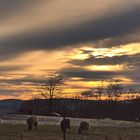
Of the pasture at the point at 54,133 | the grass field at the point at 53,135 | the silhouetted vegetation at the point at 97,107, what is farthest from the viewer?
the silhouetted vegetation at the point at 97,107

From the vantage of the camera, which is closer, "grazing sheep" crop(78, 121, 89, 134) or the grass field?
the grass field

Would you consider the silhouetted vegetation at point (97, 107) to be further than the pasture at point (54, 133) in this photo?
Yes

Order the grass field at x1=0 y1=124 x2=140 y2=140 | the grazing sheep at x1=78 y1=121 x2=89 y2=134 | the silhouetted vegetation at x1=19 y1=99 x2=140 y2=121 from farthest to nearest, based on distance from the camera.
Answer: the silhouetted vegetation at x1=19 y1=99 x2=140 y2=121 → the grazing sheep at x1=78 y1=121 x2=89 y2=134 → the grass field at x1=0 y1=124 x2=140 y2=140

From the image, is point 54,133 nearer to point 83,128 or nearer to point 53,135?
point 53,135

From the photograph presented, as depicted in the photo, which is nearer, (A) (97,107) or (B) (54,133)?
(B) (54,133)

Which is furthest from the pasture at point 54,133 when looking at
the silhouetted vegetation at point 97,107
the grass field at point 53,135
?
the silhouetted vegetation at point 97,107

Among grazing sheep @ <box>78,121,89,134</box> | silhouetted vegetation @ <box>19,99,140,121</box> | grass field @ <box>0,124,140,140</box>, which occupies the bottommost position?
grass field @ <box>0,124,140,140</box>

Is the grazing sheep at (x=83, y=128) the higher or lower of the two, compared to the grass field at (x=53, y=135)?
higher

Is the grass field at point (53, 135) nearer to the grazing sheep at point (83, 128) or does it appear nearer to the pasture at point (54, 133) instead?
the pasture at point (54, 133)

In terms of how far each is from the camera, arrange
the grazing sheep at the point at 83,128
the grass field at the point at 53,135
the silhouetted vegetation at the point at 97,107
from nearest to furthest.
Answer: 1. the grass field at the point at 53,135
2. the grazing sheep at the point at 83,128
3. the silhouetted vegetation at the point at 97,107

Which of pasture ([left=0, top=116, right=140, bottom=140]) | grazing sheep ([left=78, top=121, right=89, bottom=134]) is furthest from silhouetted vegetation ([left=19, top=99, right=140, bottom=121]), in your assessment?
grazing sheep ([left=78, top=121, right=89, bottom=134])

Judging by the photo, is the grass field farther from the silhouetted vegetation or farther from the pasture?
the silhouetted vegetation

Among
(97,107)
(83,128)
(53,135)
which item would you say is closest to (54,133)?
(53,135)

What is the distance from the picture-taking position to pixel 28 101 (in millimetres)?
154875
